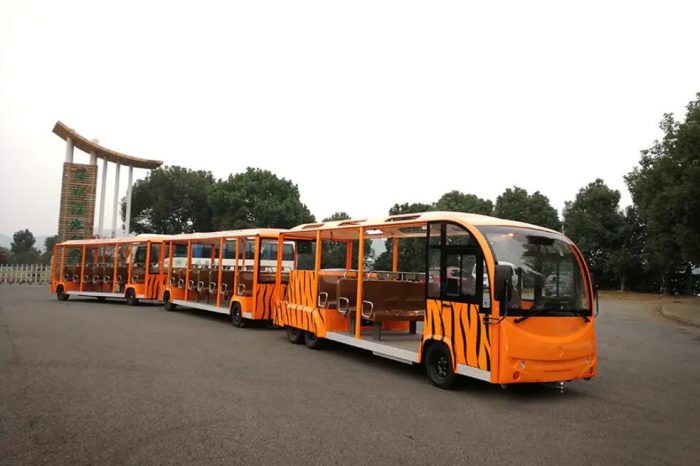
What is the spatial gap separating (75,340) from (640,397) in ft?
32.7

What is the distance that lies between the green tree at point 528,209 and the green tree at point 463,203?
4.69ft

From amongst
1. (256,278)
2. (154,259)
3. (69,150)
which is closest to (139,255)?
(154,259)

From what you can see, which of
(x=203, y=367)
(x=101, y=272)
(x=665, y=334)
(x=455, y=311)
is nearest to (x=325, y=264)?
(x=203, y=367)

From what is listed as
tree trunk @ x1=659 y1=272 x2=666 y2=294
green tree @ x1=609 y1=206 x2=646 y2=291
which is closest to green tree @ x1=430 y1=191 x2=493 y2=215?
green tree @ x1=609 y1=206 x2=646 y2=291

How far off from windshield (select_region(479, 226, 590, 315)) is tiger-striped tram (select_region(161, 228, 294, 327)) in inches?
282

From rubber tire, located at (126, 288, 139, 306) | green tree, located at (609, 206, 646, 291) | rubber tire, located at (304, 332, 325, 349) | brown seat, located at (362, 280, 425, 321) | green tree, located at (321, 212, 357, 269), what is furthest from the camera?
green tree, located at (609, 206, 646, 291)

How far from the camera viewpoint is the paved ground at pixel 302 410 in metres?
4.90

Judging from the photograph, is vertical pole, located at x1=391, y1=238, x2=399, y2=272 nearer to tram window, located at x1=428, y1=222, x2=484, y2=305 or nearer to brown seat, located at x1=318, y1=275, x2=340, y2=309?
brown seat, located at x1=318, y1=275, x2=340, y2=309

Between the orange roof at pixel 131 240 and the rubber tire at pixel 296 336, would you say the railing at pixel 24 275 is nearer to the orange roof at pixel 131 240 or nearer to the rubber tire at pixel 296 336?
the orange roof at pixel 131 240

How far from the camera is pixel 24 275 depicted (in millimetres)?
37031

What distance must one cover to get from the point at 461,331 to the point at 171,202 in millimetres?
54494

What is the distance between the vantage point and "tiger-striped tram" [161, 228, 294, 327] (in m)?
14.2

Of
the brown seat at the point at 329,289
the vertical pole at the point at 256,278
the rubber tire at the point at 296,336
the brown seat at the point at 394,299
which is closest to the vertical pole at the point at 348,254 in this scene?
the brown seat at the point at 329,289

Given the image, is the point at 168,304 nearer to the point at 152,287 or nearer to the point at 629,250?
the point at 152,287
